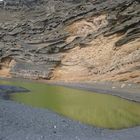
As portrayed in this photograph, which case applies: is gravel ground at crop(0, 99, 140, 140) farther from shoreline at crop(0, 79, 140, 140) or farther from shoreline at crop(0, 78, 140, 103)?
shoreline at crop(0, 78, 140, 103)

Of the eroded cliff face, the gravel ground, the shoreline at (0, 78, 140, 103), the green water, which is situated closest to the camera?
the gravel ground

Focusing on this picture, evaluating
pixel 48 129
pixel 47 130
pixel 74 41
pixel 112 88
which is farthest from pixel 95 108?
pixel 74 41

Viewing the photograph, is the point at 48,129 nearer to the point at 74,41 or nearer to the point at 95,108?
the point at 95,108

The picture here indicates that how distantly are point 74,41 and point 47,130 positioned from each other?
35.0 metres

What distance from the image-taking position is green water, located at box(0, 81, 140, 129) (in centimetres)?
2116

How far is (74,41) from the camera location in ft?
167

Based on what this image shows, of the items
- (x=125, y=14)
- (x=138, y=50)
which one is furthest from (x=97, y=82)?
(x=125, y=14)

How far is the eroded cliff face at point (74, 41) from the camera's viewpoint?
42031 millimetres

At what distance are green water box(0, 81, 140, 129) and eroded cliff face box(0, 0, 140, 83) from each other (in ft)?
28.9

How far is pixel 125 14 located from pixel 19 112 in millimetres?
27656

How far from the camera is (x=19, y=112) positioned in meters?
20.5

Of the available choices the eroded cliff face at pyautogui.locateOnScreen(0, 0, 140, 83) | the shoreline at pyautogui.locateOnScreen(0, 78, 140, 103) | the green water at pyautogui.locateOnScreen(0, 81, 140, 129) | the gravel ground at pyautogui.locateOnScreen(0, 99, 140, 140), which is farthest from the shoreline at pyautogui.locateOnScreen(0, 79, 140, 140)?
Result: the eroded cliff face at pyautogui.locateOnScreen(0, 0, 140, 83)

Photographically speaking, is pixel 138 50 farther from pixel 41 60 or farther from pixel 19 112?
pixel 19 112

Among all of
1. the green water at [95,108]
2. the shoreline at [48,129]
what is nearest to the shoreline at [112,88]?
Answer: the green water at [95,108]
